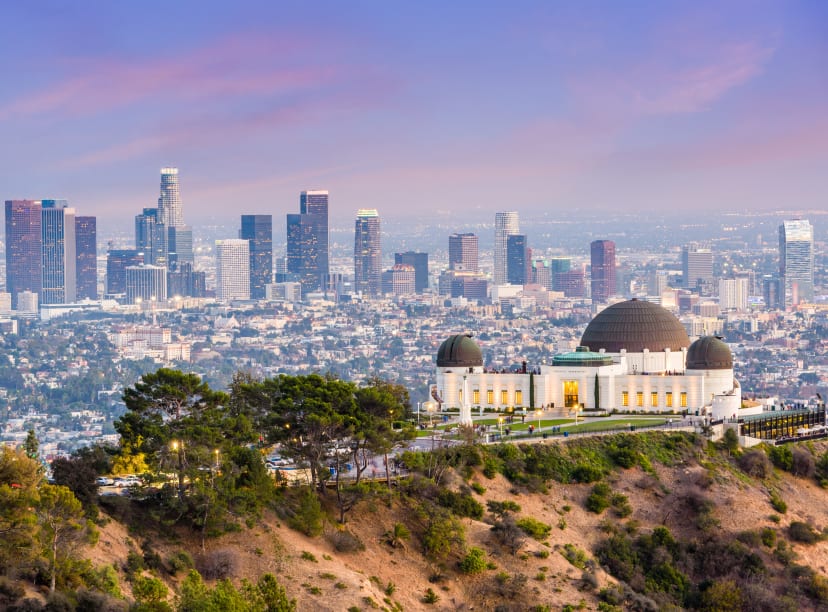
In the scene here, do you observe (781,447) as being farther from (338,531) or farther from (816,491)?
(338,531)

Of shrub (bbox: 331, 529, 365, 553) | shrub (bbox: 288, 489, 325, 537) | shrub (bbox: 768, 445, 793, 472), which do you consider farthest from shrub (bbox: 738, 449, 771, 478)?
shrub (bbox: 288, 489, 325, 537)

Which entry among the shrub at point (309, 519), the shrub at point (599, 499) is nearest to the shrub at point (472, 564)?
the shrub at point (309, 519)

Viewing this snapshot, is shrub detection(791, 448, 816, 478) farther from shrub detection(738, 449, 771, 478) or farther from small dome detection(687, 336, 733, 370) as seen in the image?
small dome detection(687, 336, 733, 370)

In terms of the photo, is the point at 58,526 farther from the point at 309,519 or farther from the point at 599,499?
the point at 599,499

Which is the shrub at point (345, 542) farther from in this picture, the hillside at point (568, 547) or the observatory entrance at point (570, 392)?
the observatory entrance at point (570, 392)

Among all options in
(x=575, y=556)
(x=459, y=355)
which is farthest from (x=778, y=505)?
(x=459, y=355)
